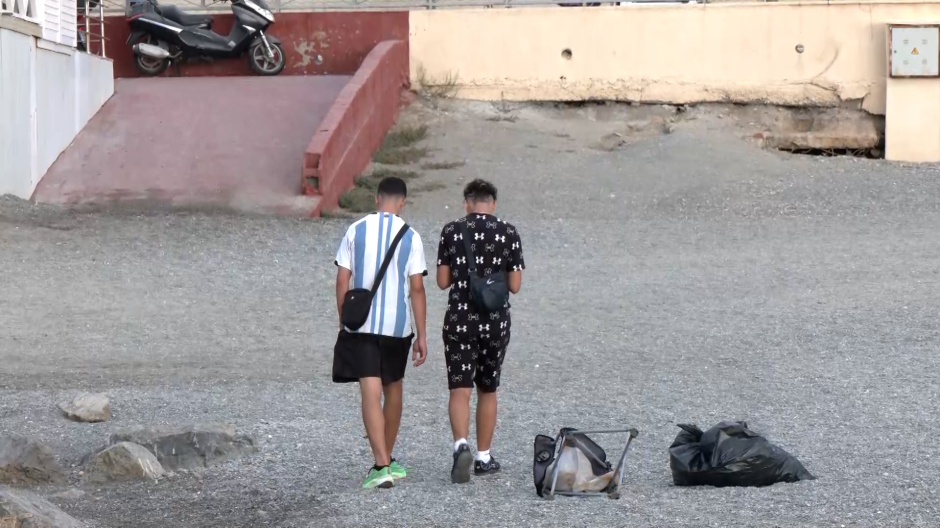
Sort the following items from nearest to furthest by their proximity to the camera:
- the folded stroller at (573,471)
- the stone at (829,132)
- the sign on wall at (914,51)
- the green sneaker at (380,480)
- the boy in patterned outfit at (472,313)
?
the folded stroller at (573,471)
the green sneaker at (380,480)
the boy in patterned outfit at (472,313)
the sign on wall at (914,51)
the stone at (829,132)

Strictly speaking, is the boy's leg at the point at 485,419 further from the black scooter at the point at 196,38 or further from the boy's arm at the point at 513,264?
the black scooter at the point at 196,38

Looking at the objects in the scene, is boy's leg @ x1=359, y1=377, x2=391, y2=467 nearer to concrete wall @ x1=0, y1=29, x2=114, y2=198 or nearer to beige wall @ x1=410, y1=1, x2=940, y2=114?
concrete wall @ x1=0, y1=29, x2=114, y2=198

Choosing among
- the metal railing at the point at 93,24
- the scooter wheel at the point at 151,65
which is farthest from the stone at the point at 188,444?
the scooter wheel at the point at 151,65

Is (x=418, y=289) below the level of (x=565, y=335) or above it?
above

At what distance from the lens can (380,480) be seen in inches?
228

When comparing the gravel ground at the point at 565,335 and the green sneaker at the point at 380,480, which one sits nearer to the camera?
the gravel ground at the point at 565,335

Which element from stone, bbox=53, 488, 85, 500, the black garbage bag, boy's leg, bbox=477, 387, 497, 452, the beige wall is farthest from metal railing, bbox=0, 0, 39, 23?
the black garbage bag

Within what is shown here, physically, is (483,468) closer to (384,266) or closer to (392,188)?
(384,266)

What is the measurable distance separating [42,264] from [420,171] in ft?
17.9

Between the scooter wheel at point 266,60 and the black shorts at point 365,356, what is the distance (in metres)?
12.7

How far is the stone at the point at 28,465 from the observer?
20.0 feet

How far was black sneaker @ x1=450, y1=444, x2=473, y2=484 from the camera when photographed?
581 centimetres

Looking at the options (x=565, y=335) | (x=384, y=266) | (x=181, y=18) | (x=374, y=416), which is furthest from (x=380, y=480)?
(x=181, y=18)

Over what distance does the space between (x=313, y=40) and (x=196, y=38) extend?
166cm
